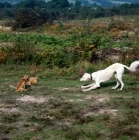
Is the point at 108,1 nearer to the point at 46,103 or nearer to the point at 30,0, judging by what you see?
the point at 30,0

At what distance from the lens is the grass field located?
8.82m

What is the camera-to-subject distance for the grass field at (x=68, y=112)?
347 inches

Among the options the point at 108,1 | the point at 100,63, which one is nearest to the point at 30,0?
the point at 100,63

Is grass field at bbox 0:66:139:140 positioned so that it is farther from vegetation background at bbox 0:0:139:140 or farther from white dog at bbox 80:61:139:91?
white dog at bbox 80:61:139:91

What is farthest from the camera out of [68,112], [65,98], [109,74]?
[109,74]

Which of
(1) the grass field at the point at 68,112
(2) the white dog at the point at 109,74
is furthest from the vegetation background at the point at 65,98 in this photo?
(2) the white dog at the point at 109,74

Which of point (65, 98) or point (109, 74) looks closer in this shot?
point (65, 98)

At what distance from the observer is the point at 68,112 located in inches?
406

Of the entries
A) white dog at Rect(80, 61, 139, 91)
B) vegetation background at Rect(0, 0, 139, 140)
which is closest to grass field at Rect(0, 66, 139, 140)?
vegetation background at Rect(0, 0, 139, 140)

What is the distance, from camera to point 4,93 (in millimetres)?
12539

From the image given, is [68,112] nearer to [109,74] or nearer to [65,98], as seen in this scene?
[65,98]

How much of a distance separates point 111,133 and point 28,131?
1.78 meters

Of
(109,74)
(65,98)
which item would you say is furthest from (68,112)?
(109,74)

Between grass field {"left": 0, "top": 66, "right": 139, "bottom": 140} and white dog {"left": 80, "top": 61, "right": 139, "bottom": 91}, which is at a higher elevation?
white dog {"left": 80, "top": 61, "right": 139, "bottom": 91}
